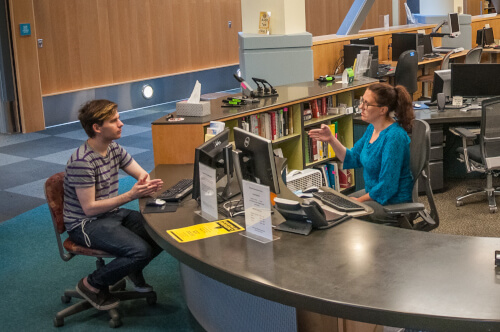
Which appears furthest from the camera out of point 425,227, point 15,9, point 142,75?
point 142,75

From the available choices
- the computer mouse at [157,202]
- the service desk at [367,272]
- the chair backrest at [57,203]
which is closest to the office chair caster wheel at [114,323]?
the chair backrest at [57,203]

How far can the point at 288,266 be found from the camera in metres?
3.06

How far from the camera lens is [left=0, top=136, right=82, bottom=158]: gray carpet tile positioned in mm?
9133

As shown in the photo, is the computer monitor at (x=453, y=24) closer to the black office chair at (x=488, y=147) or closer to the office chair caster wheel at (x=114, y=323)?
the black office chair at (x=488, y=147)

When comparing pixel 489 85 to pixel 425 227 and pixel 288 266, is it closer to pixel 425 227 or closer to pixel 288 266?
pixel 425 227

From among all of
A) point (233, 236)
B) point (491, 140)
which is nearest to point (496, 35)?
point (491, 140)

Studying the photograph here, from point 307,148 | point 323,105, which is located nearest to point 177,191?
point 307,148

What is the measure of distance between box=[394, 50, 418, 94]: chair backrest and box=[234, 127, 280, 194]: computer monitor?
618cm

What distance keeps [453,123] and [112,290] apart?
413 cm

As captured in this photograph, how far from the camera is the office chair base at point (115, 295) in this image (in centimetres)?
431

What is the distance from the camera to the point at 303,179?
20.7ft

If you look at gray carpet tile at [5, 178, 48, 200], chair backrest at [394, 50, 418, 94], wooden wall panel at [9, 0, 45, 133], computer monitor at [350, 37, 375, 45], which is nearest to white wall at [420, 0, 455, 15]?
computer monitor at [350, 37, 375, 45]

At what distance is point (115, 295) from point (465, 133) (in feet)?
12.0

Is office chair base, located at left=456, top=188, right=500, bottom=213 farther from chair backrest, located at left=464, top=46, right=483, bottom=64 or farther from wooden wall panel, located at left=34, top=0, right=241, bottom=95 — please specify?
wooden wall panel, located at left=34, top=0, right=241, bottom=95
